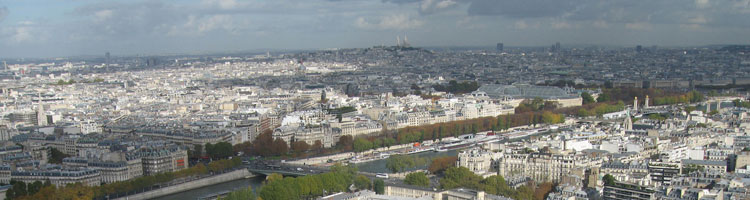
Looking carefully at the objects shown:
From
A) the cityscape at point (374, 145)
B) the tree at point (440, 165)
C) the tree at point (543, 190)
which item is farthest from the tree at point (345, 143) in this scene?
the tree at point (543, 190)

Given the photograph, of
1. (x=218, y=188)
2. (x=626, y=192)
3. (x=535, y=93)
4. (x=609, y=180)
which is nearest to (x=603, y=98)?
(x=535, y=93)

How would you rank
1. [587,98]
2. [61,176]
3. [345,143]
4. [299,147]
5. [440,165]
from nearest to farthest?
1. [61,176]
2. [440,165]
3. [299,147]
4. [345,143]
5. [587,98]

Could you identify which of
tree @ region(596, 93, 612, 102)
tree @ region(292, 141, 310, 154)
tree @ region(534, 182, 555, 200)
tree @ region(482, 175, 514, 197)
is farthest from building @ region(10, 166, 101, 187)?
tree @ region(596, 93, 612, 102)

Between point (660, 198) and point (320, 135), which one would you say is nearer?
point (660, 198)

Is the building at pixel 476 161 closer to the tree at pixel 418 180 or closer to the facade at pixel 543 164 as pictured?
the facade at pixel 543 164

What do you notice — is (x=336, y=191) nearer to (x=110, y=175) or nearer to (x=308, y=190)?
(x=308, y=190)

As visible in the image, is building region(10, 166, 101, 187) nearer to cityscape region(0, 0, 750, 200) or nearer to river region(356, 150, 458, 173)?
cityscape region(0, 0, 750, 200)

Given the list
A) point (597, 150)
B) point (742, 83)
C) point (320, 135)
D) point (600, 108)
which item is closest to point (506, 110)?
point (600, 108)

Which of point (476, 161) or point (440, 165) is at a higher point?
point (476, 161)

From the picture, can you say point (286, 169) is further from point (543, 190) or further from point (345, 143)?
point (543, 190)
